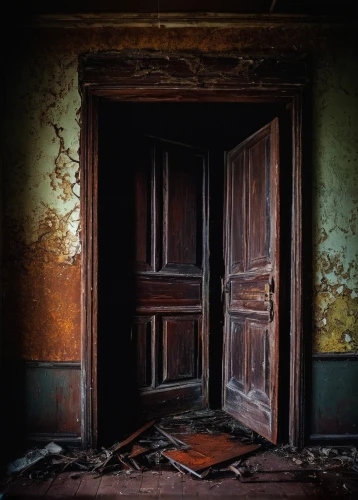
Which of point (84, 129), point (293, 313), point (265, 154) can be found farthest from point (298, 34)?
point (293, 313)

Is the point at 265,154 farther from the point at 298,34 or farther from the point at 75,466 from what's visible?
the point at 75,466

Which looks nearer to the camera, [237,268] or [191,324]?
[237,268]

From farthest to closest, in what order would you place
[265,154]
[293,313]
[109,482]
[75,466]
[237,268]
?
[237,268] → [265,154] → [293,313] → [75,466] → [109,482]

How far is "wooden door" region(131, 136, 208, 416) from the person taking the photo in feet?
10.3

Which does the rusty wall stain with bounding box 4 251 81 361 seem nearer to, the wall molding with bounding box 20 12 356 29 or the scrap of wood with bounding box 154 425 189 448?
the scrap of wood with bounding box 154 425 189 448

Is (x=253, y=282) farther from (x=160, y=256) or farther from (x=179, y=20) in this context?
(x=179, y=20)

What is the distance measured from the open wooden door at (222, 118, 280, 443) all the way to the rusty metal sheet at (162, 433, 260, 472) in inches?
7.6

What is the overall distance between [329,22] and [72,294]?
7.73ft

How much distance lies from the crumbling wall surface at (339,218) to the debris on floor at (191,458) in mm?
710

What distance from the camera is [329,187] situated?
2605mm

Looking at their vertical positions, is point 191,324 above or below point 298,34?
below

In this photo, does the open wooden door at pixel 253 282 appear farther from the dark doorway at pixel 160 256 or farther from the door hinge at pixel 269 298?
the dark doorway at pixel 160 256

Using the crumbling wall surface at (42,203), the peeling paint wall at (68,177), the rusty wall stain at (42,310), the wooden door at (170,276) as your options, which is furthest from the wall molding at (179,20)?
the rusty wall stain at (42,310)

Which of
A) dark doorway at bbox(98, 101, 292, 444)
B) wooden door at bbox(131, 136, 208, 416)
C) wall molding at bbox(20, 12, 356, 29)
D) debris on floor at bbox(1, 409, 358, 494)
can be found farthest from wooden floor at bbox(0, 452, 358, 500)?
wall molding at bbox(20, 12, 356, 29)
